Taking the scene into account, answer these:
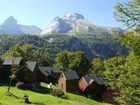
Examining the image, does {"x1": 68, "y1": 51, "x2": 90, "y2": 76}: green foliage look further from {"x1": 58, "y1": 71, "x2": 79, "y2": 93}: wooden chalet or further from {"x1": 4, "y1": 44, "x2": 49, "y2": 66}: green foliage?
{"x1": 58, "y1": 71, "x2": 79, "y2": 93}: wooden chalet

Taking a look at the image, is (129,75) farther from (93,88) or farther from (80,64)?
(80,64)

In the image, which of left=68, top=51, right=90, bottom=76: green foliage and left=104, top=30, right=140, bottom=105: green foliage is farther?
left=68, top=51, right=90, bottom=76: green foliage

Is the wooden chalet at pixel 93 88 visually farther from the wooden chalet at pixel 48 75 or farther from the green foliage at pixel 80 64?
the green foliage at pixel 80 64

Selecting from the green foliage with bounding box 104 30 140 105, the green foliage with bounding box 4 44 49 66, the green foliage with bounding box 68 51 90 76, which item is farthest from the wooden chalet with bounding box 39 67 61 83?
the green foliage with bounding box 104 30 140 105

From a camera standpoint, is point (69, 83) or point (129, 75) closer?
point (129, 75)

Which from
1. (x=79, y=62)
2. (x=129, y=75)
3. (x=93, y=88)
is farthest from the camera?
(x=79, y=62)

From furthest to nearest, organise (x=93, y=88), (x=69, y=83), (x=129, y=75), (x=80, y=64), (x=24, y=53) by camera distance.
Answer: (x=24, y=53) < (x=80, y=64) < (x=93, y=88) < (x=69, y=83) < (x=129, y=75)

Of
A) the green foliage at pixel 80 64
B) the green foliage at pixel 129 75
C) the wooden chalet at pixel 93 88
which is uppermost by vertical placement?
the green foliage at pixel 80 64

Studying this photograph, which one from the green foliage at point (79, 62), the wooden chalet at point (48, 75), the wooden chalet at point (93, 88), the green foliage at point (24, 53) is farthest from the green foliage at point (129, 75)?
the green foliage at point (79, 62)

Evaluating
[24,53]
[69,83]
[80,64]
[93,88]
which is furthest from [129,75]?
[24,53]

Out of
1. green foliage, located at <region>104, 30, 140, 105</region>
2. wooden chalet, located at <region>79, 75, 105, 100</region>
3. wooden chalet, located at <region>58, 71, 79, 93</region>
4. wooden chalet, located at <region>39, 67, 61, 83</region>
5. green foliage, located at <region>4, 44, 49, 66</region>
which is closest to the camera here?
green foliage, located at <region>104, 30, 140, 105</region>

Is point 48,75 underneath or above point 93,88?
above

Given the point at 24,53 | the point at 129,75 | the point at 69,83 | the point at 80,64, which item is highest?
the point at 24,53

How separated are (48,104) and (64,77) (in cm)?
3952
